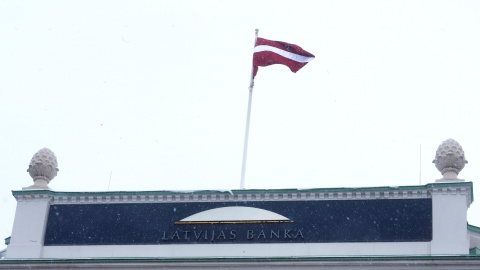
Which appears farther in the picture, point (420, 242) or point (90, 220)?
point (90, 220)

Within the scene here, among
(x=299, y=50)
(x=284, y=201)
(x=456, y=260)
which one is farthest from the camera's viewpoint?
(x=299, y=50)

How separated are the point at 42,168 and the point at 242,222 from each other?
6.35m

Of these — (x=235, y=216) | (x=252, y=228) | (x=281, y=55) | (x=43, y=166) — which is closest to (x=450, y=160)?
(x=252, y=228)

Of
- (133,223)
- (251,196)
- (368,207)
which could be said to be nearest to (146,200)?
(133,223)

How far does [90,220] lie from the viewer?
1313 inches

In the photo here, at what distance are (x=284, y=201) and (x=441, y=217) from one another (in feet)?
14.9

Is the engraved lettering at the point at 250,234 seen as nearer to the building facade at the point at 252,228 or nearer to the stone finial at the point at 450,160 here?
the building facade at the point at 252,228

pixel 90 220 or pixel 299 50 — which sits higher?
pixel 299 50

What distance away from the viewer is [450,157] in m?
31.8

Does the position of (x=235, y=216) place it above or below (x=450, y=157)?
below

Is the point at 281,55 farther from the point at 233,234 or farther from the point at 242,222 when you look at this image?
the point at 233,234

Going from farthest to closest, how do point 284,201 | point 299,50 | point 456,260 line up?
point 299,50
point 284,201
point 456,260

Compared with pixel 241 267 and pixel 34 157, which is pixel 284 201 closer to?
pixel 241 267

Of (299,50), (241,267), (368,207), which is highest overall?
(299,50)
